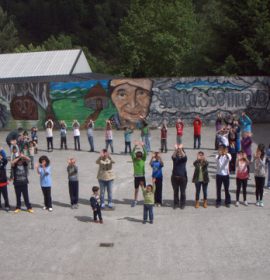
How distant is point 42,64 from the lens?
114 ft

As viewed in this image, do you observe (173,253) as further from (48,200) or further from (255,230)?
(48,200)

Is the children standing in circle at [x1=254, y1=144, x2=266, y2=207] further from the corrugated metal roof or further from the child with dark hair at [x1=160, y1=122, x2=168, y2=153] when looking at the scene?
the corrugated metal roof

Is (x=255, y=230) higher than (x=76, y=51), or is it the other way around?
(x=76, y=51)

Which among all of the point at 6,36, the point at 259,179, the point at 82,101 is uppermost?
the point at 6,36

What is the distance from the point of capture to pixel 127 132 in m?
21.1

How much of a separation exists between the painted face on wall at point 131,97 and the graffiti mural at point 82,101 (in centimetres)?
44

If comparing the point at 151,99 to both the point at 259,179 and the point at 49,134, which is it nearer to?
the point at 49,134

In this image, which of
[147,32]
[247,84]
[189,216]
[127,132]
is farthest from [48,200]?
[147,32]

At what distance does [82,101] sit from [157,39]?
20656 millimetres

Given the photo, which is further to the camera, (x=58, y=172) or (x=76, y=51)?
(x=76, y=51)

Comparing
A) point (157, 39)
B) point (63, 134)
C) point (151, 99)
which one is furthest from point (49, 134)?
point (157, 39)

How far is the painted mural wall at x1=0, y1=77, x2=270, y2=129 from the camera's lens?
28.5 metres

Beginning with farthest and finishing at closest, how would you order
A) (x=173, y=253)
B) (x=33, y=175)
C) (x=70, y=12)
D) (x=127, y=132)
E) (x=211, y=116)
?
(x=70, y=12)
(x=211, y=116)
(x=127, y=132)
(x=33, y=175)
(x=173, y=253)

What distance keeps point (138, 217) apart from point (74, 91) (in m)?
16.6
